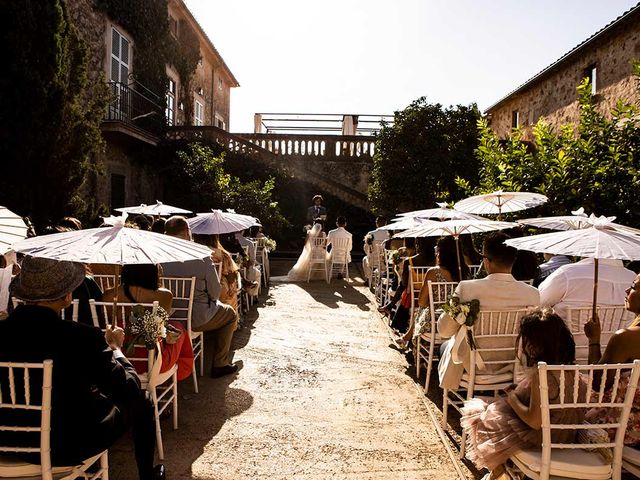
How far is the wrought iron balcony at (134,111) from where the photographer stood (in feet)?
44.7

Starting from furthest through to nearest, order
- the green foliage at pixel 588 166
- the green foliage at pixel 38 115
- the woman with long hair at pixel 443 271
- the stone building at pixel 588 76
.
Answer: the stone building at pixel 588 76 < the green foliage at pixel 38 115 < the green foliage at pixel 588 166 < the woman with long hair at pixel 443 271

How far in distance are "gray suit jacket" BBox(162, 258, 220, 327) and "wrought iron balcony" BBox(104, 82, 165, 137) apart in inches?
356

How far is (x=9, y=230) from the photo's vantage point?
304 cm

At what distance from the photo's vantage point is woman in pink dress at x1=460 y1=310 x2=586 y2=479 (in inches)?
99.5

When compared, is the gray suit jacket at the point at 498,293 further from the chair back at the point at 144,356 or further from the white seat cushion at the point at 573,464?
the chair back at the point at 144,356

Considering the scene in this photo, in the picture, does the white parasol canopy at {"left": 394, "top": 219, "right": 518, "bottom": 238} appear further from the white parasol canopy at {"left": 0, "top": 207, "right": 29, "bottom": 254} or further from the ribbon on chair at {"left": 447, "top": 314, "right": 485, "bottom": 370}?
the white parasol canopy at {"left": 0, "top": 207, "right": 29, "bottom": 254}

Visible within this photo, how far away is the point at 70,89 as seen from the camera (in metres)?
9.29

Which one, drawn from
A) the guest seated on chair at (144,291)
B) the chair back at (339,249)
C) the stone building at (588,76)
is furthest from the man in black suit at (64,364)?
the stone building at (588,76)

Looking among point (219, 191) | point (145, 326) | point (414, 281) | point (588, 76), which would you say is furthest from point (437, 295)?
point (588, 76)

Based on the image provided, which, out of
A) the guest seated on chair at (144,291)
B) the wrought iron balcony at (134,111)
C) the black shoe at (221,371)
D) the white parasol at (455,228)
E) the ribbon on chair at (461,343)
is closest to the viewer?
the ribbon on chair at (461,343)

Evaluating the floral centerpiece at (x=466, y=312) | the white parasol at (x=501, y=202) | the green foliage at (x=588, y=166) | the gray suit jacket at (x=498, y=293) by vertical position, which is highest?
the green foliage at (x=588, y=166)

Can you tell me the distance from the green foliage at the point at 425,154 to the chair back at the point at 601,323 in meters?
10.1

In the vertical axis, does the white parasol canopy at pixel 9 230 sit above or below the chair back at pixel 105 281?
above

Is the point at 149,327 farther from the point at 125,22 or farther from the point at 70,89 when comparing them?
the point at 125,22
